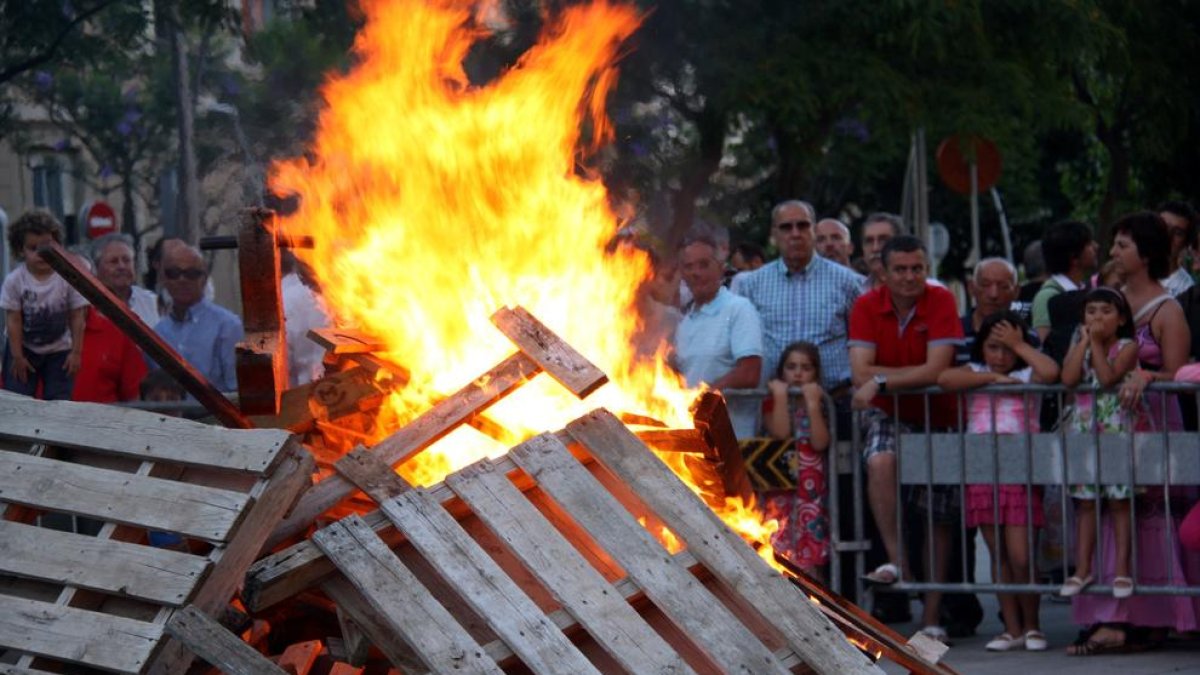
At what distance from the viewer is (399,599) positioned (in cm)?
525

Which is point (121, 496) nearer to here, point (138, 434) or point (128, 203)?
point (138, 434)

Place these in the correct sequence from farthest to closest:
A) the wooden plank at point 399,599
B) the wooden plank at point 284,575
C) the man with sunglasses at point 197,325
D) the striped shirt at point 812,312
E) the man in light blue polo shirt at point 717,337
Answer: the man with sunglasses at point 197,325
the striped shirt at point 812,312
the man in light blue polo shirt at point 717,337
the wooden plank at point 284,575
the wooden plank at point 399,599

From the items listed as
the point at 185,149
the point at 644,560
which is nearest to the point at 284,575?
the point at 644,560

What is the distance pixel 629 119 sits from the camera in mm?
14688

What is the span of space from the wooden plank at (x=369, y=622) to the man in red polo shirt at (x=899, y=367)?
392cm

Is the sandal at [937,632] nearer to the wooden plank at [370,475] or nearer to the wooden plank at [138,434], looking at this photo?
the wooden plank at [370,475]

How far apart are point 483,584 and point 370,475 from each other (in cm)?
60

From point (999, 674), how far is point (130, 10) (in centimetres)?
1246

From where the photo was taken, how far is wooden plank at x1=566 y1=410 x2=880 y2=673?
17.7ft

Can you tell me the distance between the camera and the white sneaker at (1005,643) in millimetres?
8602

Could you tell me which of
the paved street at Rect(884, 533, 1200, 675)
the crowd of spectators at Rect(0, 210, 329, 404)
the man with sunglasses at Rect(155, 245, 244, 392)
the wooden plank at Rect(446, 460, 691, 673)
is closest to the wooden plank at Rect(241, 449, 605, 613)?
the wooden plank at Rect(446, 460, 691, 673)

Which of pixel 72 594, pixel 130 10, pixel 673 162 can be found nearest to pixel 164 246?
pixel 72 594

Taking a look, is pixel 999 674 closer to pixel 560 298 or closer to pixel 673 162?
pixel 560 298

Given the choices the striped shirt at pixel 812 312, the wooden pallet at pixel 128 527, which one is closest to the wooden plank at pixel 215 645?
the wooden pallet at pixel 128 527
